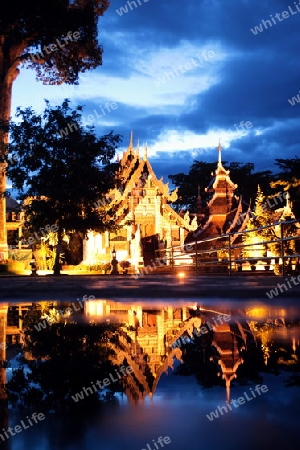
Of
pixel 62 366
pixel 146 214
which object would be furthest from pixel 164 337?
pixel 146 214

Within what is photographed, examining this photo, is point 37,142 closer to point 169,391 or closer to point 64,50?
point 64,50

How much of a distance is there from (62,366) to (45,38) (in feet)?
82.5

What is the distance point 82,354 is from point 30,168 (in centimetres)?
1741

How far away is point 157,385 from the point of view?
2.17 meters

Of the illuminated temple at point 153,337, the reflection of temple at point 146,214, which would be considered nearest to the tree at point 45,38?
the reflection of temple at point 146,214

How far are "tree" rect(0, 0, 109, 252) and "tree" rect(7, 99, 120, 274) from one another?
3.79m

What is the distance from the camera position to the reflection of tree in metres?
2.00

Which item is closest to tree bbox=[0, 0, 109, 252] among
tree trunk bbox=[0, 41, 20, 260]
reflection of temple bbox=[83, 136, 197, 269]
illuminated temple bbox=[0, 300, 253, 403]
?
tree trunk bbox=[0, 41, 20, 260]

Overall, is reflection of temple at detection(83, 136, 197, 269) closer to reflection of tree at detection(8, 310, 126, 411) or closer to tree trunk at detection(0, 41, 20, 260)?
tree trunk at detection(0, 41, 20, 260)

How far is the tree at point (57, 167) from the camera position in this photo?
19.5 meters

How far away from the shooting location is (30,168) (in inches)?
774

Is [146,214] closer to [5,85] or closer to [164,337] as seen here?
[5,85]

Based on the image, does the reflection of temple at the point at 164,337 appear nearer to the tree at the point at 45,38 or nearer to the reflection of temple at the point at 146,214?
the tree at the point at 45,38

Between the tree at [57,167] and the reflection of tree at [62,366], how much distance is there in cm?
1583
